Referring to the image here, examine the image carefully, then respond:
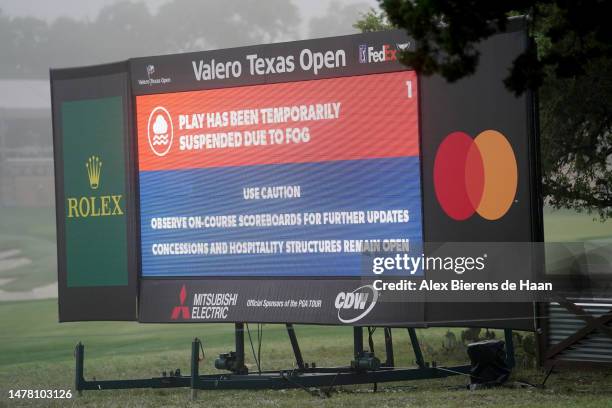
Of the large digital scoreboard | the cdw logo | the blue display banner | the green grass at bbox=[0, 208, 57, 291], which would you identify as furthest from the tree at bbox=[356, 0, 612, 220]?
the green grass at bbox=[0, 208, 57, 291]

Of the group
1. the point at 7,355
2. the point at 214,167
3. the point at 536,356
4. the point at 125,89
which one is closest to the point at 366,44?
the point at 214,167

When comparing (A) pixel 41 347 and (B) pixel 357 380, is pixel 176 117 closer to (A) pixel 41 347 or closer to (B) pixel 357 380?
(B) pixel 357 380

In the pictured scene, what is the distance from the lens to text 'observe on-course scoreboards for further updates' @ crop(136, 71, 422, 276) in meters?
11.1

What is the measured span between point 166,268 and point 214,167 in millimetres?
1385

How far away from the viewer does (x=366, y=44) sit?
1126 centimetres

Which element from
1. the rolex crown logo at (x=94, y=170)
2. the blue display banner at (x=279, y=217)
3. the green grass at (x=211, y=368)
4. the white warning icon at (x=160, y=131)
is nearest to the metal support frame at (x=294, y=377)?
the green grass at (x=211, y=368)

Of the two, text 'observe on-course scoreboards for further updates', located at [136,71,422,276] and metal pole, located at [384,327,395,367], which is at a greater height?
text 'observe on-course scoreboards for further updates', located at [136,71,422,276]

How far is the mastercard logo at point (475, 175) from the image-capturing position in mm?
10523

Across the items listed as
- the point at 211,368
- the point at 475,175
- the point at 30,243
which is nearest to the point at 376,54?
the point at 475,175

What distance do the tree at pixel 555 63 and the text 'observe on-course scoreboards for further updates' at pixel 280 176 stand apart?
113 centimetres

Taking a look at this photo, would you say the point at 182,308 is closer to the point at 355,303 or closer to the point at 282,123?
the point at 355,303

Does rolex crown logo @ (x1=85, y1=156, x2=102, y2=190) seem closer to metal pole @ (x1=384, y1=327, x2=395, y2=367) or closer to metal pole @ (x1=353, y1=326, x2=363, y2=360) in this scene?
metal pole @ (x1=353, y1=326, x2=363, y2=360)

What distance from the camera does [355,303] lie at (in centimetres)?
1132

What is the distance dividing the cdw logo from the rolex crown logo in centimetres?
355
